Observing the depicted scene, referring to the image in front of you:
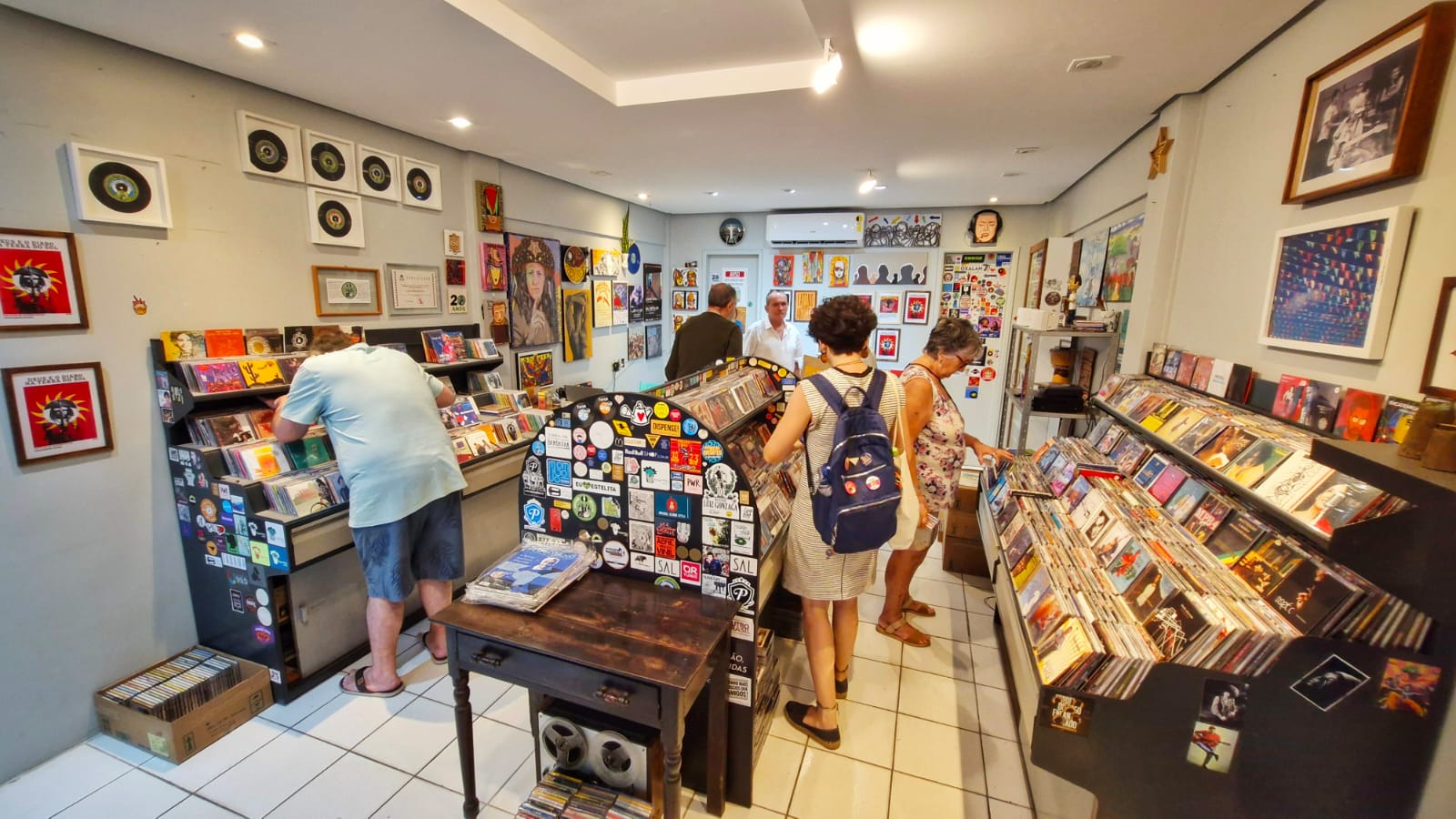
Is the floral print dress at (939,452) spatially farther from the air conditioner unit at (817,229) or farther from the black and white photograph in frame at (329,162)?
the air conditioner unit at (817,229)

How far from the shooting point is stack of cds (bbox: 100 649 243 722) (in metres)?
2.26

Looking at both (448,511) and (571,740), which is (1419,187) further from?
(448,511)

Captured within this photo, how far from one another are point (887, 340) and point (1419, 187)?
5373mm

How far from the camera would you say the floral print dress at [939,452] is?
2643 millimetres

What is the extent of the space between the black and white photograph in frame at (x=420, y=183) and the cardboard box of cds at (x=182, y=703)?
2.79 metres

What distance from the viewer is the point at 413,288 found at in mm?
3658

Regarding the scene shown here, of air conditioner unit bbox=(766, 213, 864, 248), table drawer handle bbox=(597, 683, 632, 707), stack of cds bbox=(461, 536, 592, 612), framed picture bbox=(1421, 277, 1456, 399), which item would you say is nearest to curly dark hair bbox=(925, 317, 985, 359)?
framed picture bbox=(1421, 277, 1456, 399)

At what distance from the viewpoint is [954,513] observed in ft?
12.2

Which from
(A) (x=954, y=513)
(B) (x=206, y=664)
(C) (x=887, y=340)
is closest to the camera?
(B) (x=206, y=664)

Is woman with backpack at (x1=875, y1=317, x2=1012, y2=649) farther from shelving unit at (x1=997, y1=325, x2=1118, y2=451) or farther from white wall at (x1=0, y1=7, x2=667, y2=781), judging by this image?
white wall at (x1=0, y1=7, x2=667, y2=781)

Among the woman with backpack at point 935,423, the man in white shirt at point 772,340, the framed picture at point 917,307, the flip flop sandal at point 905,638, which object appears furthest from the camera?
the framed picture at point 917,307

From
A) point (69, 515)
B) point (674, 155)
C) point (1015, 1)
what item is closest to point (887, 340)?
point (674, 155)

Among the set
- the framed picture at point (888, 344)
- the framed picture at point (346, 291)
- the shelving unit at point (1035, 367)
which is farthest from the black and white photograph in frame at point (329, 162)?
the framed picture at point (888, 344)

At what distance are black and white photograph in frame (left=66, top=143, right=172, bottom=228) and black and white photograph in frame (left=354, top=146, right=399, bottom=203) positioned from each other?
97 centimetres
